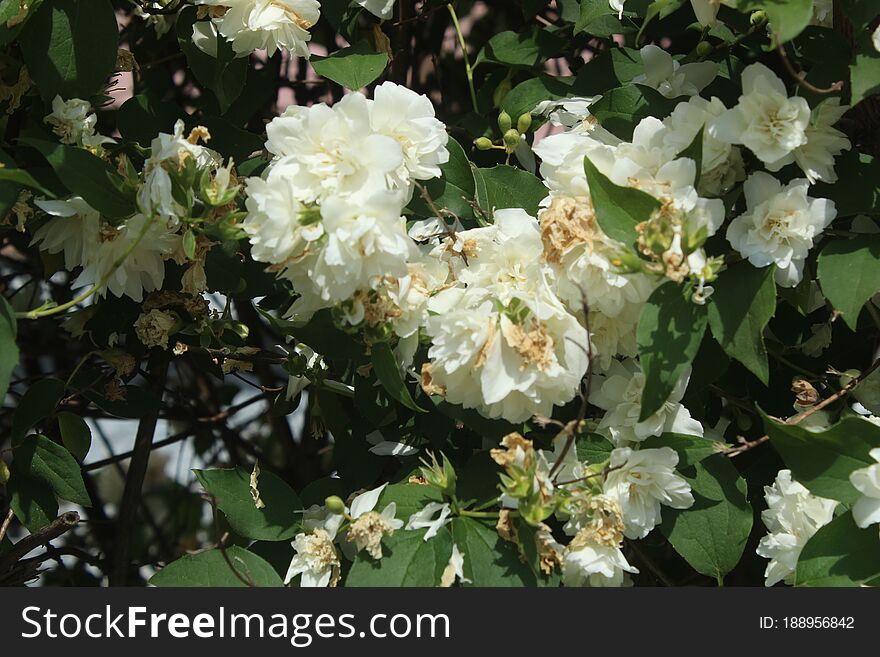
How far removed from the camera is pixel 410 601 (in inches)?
38.7

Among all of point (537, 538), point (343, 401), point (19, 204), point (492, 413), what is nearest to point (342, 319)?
point (492, 413)

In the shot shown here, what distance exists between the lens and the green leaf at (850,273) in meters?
0.98

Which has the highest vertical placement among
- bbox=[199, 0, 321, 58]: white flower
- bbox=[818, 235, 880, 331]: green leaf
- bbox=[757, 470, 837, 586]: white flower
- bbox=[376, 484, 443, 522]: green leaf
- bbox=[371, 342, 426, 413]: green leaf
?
bbox=[199, 0, 321, 58]: white flower

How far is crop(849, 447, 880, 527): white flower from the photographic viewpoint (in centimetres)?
92

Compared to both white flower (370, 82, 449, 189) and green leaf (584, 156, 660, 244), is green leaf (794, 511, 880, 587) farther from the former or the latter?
white flower (370, 82, 449, 189)

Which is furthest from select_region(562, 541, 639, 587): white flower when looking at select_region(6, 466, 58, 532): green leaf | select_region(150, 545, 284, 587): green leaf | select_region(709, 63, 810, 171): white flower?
select_region(6, 466, 58, 532): green leaf

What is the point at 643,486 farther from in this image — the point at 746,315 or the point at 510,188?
the point at 510,188

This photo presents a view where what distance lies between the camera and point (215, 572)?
1.06 m

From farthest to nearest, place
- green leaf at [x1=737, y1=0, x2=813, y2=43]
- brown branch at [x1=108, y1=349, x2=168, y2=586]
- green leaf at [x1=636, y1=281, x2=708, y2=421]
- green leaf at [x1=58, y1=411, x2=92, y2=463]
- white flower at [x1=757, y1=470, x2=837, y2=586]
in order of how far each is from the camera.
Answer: brown branch at [x1=108, y1=349, x2=168, y2=586] → green leaf at [x1=58, y1=411, x2=92, y2=463] → white flower at [x1=757, y1=470, x2=837, y2=586] → green leaf at [x1=636, y1=281, x2=708, y2=421] → green leaf at [x1=737, y1=0, x2=813, y2=43]

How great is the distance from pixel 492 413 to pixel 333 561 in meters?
0.25

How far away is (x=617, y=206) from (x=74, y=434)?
0.77 metres

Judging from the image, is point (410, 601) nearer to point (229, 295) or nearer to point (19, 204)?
point (229, 295)

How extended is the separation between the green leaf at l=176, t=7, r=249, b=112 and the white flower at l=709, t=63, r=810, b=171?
1.87 ft

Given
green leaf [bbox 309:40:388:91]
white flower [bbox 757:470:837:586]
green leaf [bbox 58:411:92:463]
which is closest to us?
white flower [bbox 757:470:837:586]
